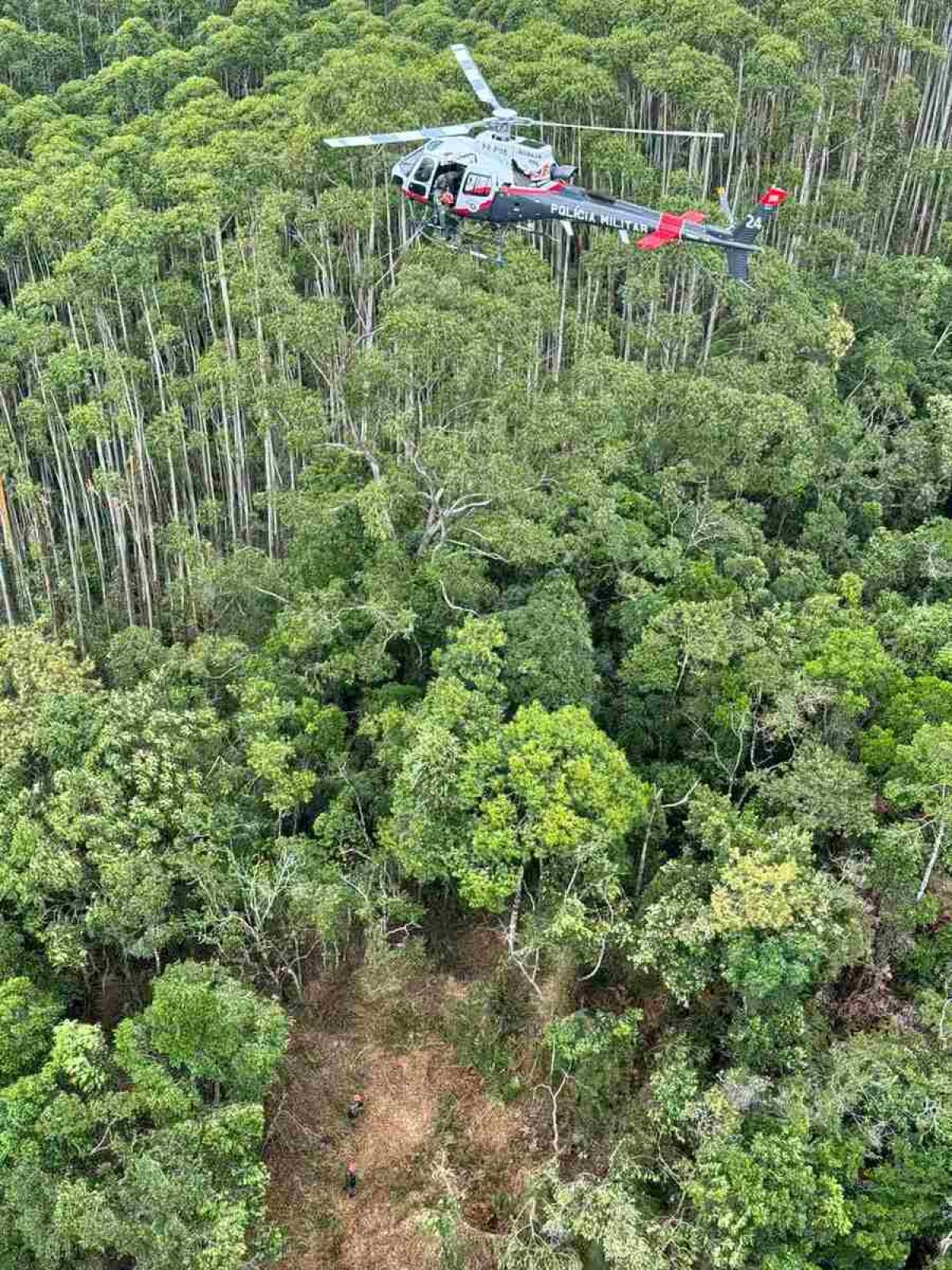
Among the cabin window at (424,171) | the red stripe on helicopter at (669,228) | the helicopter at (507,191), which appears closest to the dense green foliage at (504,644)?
the red stripe on helicopter at (669,228)

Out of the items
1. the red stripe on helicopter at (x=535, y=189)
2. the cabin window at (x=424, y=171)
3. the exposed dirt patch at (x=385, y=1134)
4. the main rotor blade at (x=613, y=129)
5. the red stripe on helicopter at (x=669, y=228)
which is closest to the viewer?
the exposed dirt patch at (x=385, y=1134)

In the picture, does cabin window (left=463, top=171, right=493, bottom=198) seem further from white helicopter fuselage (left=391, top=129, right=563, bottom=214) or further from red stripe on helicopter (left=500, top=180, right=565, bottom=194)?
red stripe on helicopter (left=500, top=180, right=565, bottom=194)

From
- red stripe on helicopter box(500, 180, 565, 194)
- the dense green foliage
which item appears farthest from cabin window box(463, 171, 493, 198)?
the dense green foliage

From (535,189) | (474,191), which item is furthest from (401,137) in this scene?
(535,189)

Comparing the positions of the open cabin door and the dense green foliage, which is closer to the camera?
the dense green foliage

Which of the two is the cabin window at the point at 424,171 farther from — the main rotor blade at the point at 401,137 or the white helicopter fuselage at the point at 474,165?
the main rotor blade at the point at 401,137

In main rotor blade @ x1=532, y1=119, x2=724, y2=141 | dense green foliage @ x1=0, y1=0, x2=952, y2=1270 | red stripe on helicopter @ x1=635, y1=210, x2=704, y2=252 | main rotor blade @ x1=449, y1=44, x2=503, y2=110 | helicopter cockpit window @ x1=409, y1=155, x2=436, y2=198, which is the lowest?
dense green foliage @ x1=0, y1=0, x2=952, y2=1270

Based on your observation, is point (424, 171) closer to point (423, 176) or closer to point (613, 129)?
point (423, 176)
